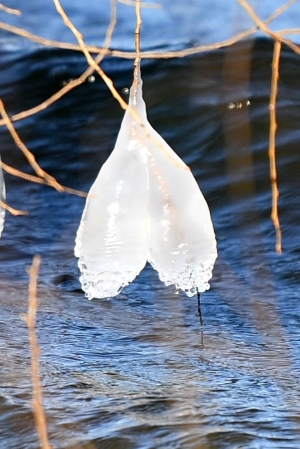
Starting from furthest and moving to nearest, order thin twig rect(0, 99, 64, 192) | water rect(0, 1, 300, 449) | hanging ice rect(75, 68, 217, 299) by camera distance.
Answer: water rect(0, 1, 300, 449) < hanging ice rect(75, 68, 217, 299) < thin twig rect(0, 99, 64, 192)

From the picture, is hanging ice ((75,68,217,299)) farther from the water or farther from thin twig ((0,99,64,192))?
the water

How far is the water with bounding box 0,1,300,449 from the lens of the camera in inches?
84.6

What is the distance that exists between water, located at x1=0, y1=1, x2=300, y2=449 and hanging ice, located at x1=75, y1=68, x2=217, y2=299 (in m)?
0.43

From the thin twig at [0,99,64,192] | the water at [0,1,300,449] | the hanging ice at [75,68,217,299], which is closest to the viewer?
the thin twig at [0,99,64,192]

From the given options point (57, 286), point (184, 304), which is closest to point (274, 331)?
point (184, 304)

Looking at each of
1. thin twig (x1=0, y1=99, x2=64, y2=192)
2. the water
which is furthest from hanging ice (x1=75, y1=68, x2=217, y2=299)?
the water

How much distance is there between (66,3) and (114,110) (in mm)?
1744

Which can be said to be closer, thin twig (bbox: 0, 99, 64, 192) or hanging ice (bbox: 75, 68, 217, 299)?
thin twig (bbox: 0, 99, 64, 192)

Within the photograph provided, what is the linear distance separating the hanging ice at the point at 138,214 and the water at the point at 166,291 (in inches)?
17.1

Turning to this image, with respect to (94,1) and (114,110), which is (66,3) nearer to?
(94,1)

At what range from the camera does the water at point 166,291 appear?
7.05 feet

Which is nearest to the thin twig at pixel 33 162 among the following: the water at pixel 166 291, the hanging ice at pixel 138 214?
the hanging ice at pixel 138 214

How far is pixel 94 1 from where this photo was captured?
274 inches

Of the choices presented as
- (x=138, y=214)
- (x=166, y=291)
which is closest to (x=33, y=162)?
(x=138, y=214)
